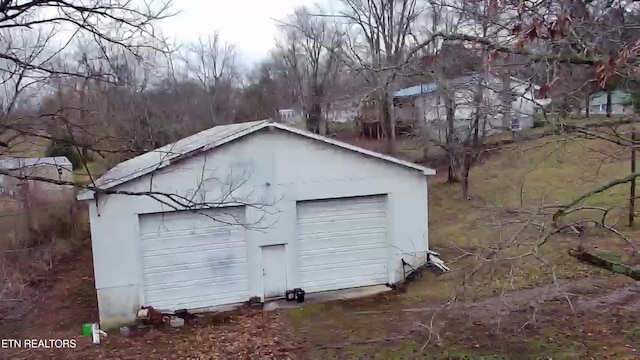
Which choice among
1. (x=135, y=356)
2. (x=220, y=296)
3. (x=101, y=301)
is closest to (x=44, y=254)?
(x=101, y=301)

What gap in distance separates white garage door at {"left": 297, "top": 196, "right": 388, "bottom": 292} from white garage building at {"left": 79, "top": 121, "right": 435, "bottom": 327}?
0.02 metres

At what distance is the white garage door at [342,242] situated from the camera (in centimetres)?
1247

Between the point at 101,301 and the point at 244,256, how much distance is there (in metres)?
3.10

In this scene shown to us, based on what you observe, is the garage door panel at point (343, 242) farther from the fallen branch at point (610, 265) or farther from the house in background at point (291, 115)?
the house in background at point (291, 115)

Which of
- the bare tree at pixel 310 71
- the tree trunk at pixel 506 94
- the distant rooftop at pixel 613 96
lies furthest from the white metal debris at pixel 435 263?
the bare tree at pixel 310 71

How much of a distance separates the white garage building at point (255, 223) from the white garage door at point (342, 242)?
0.08 ft

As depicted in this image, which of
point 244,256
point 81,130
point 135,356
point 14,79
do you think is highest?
point 14,79

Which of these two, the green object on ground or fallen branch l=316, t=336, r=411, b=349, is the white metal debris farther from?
the green object on ground

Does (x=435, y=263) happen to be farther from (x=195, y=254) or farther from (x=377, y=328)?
(x=195, y=254)

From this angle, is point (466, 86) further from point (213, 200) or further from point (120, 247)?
point (120, 247)

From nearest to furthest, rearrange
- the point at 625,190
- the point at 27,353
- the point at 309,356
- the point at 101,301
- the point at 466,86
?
the point at 466,86 < the point at 309,356 < the point at 27,353 < the point at 101,301 < the point at 625,190

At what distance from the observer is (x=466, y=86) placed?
8336 millimetres

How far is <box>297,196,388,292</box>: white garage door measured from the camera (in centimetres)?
1247

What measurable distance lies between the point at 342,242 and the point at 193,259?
11.4 ft
